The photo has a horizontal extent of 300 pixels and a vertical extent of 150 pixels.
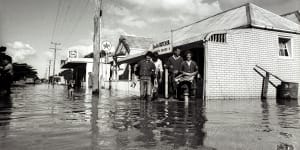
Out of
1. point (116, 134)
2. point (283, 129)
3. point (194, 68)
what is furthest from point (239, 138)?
point (194, 68)

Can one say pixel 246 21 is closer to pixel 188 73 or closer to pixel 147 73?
pixel 188 73

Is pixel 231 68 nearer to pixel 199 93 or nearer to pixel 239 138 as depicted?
pixel 199 93

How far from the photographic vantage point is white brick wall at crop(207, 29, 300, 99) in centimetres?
1077

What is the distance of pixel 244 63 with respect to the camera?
11.5 meters

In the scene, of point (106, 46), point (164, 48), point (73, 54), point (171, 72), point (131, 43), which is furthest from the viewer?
point (73, 54)

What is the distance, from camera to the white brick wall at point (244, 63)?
10.8 metres

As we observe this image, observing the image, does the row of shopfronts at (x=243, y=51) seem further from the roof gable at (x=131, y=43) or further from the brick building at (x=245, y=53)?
the roof gable at (x=131, y=43)

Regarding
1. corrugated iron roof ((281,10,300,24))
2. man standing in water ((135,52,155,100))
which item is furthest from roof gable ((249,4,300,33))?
corrugated iron roof ((281,10,300,24))

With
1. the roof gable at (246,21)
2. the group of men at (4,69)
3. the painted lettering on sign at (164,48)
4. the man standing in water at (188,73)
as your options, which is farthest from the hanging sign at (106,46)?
the man standing in water at (188,73)

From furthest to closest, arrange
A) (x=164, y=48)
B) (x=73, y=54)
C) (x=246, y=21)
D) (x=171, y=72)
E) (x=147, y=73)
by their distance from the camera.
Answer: (x=73, y=54) < (x=246, y=21) < (x=164, y=48) < (x=171, y=72) < (x=147, y=73)

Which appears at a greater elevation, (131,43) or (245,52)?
(131,43)

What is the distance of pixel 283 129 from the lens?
12.6 ft

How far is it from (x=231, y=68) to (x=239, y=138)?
27.6 ft

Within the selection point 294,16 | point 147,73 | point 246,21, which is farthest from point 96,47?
point 294,16
